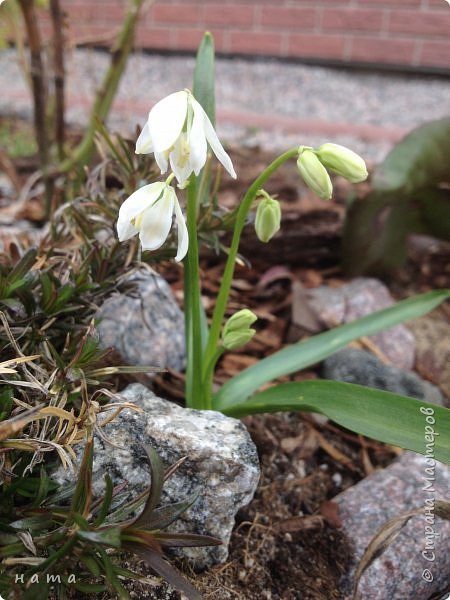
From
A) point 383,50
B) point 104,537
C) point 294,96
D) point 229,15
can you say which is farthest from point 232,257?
point 229,15

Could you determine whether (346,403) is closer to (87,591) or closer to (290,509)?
(290,509)

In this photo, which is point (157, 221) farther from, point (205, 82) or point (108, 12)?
point (108, 12)

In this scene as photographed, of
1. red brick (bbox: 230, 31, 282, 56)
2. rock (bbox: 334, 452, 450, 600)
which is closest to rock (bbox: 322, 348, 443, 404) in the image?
rock (bbox: 334, 452, 450, 600)

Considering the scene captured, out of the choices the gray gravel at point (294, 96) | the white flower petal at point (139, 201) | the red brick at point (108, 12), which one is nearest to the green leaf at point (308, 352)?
the white flower petal at point (139, 201)

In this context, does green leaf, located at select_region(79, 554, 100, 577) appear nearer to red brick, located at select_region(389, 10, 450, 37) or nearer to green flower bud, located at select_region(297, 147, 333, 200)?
green flower bud, located at select_region(297, 147, 333, 200)

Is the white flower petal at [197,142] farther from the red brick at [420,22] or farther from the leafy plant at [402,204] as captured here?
the red brick at [420,22]

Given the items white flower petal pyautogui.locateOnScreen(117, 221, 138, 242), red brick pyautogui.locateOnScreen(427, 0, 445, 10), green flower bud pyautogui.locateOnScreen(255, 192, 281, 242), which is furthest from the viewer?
red brick pyautogui.locateOnScreen(427, 0, 445, 10)
